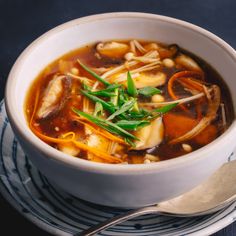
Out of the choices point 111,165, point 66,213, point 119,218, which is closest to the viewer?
point 111,165

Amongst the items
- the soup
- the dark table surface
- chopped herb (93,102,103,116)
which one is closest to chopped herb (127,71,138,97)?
the soup

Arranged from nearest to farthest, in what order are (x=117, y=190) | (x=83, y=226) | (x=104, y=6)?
1. (x=117, y=190)
2. (x=83, y=226)
3. (x=104, y=6)

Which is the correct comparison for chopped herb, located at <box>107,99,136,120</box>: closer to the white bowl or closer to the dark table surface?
the white bowl

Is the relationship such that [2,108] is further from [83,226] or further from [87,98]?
[83,226]

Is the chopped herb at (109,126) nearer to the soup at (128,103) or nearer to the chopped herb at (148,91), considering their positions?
the soup at (128,103)

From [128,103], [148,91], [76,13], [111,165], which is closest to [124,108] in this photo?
[128,103]

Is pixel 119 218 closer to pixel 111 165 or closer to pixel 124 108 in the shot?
pixel 111 165

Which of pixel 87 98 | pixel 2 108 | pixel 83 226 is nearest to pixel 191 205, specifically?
pixel 83 226
